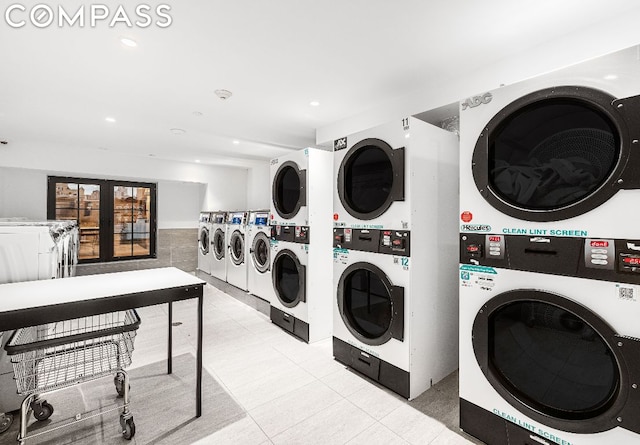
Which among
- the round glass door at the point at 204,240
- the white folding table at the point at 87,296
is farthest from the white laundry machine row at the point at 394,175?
the round glass door at the point at 204,240

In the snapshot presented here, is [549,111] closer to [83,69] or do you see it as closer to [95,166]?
[83,69]

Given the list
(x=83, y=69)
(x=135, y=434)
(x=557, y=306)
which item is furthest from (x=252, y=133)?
(x=557, y=306)

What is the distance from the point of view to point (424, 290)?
7.52 ft

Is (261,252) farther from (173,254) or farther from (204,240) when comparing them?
(173,254)

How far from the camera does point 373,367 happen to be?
2.44 meters

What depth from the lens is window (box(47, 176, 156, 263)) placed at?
571cm

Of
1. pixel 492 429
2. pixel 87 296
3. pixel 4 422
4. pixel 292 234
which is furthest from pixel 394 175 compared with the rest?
pixel 4 422

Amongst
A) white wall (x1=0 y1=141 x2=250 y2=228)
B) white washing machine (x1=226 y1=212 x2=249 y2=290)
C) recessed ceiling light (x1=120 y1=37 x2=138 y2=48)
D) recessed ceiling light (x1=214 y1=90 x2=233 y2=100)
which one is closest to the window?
Result: white wall (x1=0 y1=141 x2=250 y2=228)

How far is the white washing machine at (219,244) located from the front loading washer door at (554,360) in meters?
4.61

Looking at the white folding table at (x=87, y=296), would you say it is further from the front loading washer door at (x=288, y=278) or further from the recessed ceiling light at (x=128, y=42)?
the recessed ceiling light at (x=128, y=42)

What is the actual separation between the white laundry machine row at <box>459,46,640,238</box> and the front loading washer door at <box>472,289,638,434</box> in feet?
1.28

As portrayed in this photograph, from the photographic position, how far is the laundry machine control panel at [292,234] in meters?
3.25

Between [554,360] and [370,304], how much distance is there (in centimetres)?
128

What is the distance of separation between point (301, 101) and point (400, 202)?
177 cm
